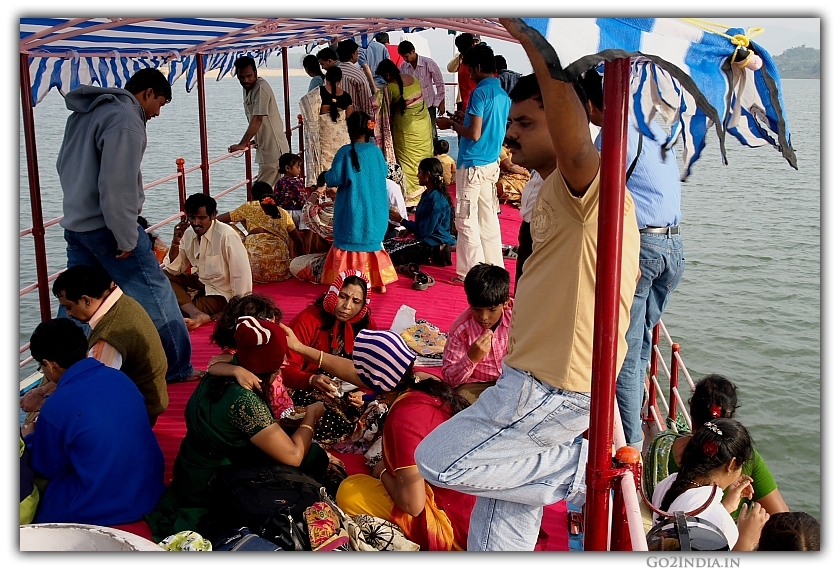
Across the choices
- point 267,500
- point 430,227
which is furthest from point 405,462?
point 430,227

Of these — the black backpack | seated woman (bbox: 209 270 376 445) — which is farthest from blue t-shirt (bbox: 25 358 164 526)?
seated woman (bbox: 209 270 376 445)

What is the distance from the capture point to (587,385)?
6.52ft

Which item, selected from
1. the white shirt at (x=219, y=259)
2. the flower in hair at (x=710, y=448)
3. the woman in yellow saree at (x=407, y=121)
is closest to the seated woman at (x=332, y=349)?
the white shirt at (x=219, y=259)

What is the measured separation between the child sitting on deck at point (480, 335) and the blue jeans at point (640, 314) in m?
0.55

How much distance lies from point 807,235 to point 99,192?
20.2 metres

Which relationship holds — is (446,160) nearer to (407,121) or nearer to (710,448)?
(407,121)

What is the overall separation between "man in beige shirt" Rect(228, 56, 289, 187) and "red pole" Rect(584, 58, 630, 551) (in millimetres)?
6558

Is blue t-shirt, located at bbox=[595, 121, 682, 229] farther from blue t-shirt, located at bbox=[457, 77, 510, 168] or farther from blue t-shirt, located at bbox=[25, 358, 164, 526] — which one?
blue t-shirt, located at bbox=[457, 77, 510, 168]

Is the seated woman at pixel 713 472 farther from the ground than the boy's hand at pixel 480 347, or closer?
closer

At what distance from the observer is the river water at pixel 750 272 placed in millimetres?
12172

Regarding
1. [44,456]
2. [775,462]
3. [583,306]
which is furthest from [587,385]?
[775,462]

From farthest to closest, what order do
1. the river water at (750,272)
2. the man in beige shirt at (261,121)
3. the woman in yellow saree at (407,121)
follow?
the river water at (750,272), the woman in yellow saree at (407,121), the man in beige shirt at (261,121)

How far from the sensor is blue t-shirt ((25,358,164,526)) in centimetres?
290

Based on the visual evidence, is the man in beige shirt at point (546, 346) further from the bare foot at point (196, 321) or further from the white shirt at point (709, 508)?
the bare foot at point (196, 321)
